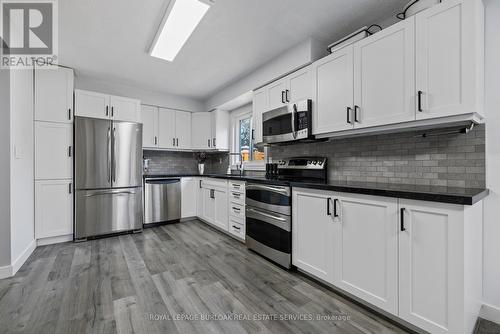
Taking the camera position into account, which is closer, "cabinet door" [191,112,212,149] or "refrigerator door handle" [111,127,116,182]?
"refrigerator door handle" [111,127,116,182]

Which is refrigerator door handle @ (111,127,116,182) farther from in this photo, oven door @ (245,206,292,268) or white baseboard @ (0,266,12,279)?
oven door @ (245,206,292,268)

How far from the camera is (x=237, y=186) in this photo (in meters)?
3.08

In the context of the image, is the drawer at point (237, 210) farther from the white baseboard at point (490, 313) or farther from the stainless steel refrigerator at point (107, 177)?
the white baseboard at point (490, 313)

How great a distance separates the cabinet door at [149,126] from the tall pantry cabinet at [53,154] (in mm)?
1165

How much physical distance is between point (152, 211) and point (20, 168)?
71.4 inches

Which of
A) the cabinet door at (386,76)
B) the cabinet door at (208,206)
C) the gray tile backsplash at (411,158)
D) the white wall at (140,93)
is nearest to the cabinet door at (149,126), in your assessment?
the white wall at (140,93)

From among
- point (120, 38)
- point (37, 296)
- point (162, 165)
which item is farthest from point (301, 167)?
point (162, 165)

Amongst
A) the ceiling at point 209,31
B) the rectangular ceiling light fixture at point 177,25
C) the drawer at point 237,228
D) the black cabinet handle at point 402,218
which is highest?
the ceiling at point 209,31

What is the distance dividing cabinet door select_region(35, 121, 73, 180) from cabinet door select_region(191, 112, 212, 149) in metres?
2.10

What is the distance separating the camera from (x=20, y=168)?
246 cm

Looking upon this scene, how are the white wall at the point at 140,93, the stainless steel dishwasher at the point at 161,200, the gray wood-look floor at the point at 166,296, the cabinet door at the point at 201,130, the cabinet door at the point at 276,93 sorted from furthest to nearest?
the cabinet door at the point at 201,130, the stainless steel dishwasher at the point at 161,200, the white wall at the point at 140,93, the cabinet door at the point at 276,93, the gray wood-look floor at the point at 166,296

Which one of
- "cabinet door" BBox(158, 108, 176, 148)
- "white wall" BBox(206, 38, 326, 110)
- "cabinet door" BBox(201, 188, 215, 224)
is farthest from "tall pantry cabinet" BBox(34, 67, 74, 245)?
"white wall" BBox(206, 38, 326, 110)

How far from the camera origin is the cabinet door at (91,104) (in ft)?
10.6

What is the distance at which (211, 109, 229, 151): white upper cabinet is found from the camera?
179 inches
